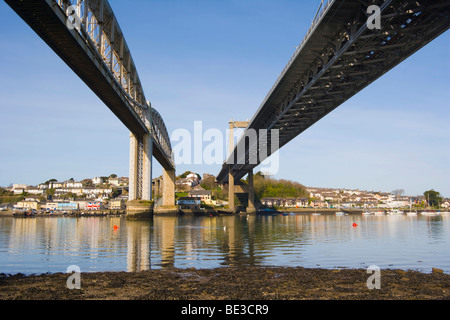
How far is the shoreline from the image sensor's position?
11508mm

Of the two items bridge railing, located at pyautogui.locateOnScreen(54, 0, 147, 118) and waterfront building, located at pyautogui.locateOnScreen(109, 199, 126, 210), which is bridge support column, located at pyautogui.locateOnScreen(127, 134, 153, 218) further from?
waterfront building, located at pyautogui.locateOnScreen(109, 199, 126, 210)

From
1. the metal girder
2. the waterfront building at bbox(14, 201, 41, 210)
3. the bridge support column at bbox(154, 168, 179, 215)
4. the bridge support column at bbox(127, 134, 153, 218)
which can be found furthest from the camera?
the waterfront building at bbox(14, 201, 41, 210)

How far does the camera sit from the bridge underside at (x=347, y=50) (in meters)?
26.1

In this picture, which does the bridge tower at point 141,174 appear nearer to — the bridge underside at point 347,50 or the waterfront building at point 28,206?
the bridge underside at point 347,50

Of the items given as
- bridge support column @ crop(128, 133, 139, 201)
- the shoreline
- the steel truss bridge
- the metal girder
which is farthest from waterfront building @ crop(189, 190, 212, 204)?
the shoreline

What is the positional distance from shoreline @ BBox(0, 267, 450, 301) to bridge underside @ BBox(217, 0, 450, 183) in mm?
16970

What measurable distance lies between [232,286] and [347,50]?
2458cm

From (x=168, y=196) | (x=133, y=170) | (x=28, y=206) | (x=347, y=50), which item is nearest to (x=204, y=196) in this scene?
(x=168, y=196)

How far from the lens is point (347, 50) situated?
104 ft

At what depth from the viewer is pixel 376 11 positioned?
81.8 feet

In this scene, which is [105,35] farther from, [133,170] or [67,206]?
[67,206]

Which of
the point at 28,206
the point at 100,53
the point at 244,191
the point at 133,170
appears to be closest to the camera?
the point at 100,53

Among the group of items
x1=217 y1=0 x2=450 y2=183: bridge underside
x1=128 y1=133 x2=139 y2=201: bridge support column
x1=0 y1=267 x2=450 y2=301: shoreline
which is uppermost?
x1=217 y1=0 x2=450 y2=183: bridge underside
